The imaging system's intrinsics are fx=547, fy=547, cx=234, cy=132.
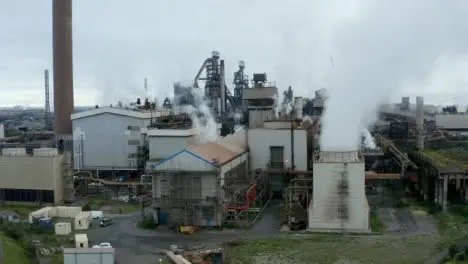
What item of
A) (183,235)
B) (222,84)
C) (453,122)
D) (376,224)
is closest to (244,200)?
(183,235)

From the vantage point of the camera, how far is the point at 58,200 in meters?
32.2

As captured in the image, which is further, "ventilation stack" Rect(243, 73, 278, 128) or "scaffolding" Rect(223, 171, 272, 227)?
"ventilation stack" Rect(243, 73, 278, 128)

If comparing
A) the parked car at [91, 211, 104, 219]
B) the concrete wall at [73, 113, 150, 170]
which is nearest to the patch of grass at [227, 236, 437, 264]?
the parked car at [91, 211, 104, 219]

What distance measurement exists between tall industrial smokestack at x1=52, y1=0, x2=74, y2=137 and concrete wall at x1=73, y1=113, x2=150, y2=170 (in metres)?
4.59

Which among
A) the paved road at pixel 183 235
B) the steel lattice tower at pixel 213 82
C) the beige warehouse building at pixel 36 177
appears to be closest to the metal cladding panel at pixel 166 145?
the beige warehouse building at pixel 36 177

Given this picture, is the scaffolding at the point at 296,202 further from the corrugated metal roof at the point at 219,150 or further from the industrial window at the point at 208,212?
the corrugated metal roof at the point at 219,150

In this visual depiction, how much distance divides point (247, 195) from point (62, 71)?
78.2ft

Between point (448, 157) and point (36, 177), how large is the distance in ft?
79.5

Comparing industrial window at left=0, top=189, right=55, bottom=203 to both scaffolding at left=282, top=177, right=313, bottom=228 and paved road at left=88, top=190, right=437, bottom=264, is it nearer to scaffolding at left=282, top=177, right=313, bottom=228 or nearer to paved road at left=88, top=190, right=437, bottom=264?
paved road at left=88, top=190, right=437, bottom=264

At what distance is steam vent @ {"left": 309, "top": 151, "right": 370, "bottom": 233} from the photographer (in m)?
23.5

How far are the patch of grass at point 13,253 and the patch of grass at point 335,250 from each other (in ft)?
24.5

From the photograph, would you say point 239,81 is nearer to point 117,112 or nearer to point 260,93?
point 260,93

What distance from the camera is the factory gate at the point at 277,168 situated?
104 ft

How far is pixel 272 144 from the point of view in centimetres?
3219
